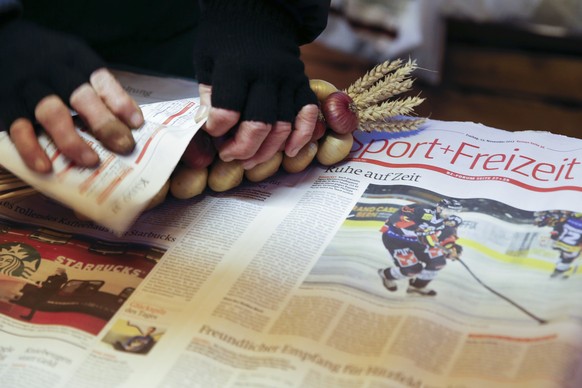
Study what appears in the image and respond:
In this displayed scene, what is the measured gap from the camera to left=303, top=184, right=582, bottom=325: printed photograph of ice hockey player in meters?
0.62

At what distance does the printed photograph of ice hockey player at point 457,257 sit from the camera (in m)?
0.62

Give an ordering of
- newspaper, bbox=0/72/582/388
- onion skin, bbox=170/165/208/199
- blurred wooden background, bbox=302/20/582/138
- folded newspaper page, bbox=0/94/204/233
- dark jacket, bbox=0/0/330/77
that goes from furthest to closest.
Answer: blurred wooden background, bbox=302/20/582/138, dark jacket, bbox=0/0/330/77, onion skin, bbox=170/165/208/199, folded newspaper page, bbox=0/94/204/233, newspaper, bbox=0/72/582/388

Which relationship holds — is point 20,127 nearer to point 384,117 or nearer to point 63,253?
point 63,253

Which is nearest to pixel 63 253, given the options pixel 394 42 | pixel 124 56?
pixel 124 56

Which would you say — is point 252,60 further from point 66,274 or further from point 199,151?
point 66,274

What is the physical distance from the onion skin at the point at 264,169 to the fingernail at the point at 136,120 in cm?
14

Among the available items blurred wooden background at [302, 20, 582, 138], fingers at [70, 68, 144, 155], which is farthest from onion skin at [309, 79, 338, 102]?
blurred wooden background at [302, 20, 582, 138]

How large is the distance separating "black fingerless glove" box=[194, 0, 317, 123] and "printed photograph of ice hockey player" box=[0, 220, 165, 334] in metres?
0.18

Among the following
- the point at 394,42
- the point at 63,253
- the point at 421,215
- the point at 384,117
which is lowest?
the point at 63,253

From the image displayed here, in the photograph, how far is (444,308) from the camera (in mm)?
617

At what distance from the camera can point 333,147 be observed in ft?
2.73

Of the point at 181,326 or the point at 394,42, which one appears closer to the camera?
the point at 181,326

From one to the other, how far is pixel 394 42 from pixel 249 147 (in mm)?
1152

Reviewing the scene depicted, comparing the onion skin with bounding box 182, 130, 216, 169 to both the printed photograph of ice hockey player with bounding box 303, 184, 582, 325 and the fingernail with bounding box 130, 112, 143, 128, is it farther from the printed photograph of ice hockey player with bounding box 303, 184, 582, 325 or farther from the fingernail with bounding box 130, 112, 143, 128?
the printed photograph of ice hockey player with bounding box 303, 184, 582, 325
